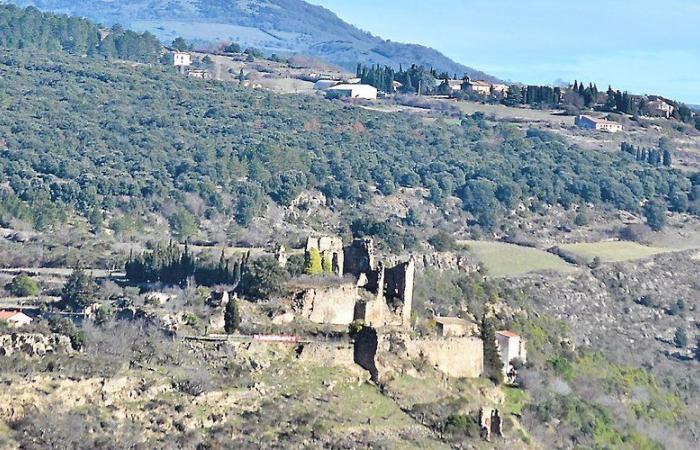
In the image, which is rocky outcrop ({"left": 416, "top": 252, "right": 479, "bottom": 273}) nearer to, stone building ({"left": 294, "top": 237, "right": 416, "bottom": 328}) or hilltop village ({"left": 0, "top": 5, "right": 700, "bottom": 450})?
hilltop village ({"left": 0, "top": 5, "right": 700, "bottom": 450})

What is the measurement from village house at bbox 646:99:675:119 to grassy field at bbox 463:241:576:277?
36.6m

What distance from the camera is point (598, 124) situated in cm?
10444

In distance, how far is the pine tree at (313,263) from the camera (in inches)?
1658

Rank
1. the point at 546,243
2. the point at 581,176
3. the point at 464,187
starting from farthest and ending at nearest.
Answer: the point at 581,176 → the point at 464,187 → the point at 546,243

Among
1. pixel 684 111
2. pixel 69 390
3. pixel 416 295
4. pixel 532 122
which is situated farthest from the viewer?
pixel 684 111

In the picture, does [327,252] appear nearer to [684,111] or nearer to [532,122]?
[532,122]

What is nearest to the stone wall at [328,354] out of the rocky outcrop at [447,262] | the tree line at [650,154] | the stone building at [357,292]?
the stone building at [357,292]

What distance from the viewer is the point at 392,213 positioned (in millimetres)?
78688

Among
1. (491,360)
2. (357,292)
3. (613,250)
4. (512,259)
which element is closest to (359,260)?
(357,292)

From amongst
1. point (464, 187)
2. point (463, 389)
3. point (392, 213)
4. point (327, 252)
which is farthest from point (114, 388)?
point (464, 187)

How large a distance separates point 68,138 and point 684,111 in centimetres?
4316

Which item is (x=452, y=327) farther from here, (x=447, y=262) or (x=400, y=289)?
(x=447, y=262)

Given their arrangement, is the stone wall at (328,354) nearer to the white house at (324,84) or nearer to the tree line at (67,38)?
the white house at (324,84)

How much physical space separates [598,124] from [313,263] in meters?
64.2
